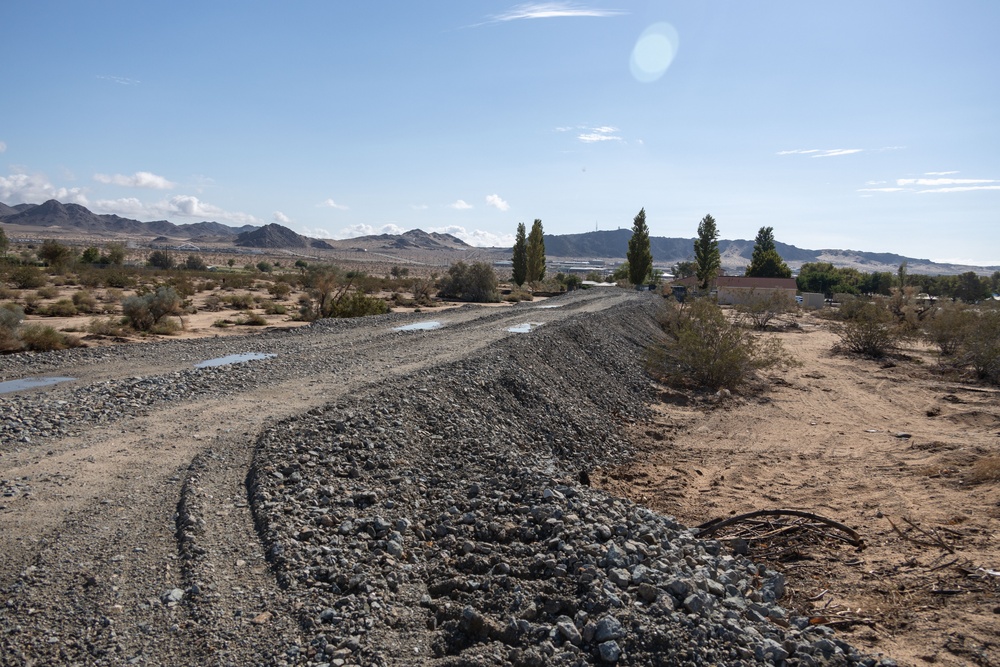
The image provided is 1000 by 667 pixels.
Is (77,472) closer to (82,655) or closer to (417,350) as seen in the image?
(82,655)

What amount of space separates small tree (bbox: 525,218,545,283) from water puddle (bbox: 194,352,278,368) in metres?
53.7

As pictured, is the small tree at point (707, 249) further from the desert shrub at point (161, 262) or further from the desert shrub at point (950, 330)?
the desert shrub at point (161, 262)

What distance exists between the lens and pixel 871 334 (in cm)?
2911

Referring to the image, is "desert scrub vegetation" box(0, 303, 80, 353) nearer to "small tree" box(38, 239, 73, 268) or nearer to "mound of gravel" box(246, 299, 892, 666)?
"mound of gravel" box(246, 299, 892, 666)

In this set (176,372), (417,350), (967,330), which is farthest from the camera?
(967,330)

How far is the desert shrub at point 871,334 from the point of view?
2912cm

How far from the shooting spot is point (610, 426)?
14.0 m

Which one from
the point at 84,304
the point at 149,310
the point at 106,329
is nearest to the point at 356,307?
the point at 149,310

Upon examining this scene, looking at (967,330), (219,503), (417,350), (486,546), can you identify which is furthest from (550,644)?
(967,330)

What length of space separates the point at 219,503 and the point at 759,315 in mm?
42231

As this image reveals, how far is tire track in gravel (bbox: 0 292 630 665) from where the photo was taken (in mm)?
4387

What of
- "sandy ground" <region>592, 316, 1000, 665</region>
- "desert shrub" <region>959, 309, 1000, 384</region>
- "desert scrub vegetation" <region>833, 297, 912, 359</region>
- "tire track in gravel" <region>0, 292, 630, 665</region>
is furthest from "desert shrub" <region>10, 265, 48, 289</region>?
"desert shrub" <region>959, 309, 1000, 384</region>

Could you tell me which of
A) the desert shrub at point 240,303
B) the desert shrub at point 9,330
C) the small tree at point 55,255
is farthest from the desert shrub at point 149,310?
the small tree at point 55,255

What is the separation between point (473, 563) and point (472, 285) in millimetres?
43733
